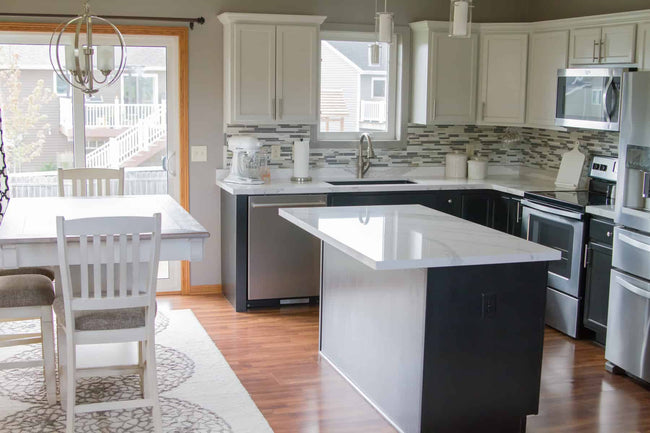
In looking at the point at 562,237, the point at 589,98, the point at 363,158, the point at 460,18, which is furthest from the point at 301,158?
the point at 460,18

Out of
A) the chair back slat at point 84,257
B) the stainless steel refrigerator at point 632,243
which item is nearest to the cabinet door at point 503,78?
the stainless steel refrigerator at point 632,243

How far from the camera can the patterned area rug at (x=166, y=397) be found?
12.0 ft

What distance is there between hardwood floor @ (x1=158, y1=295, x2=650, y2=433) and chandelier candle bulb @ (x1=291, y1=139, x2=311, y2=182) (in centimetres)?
102

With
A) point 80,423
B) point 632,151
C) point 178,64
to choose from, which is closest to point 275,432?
point 80,423

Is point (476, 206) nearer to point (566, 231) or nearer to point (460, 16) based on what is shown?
point (566, 231)

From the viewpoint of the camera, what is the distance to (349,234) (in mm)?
3725

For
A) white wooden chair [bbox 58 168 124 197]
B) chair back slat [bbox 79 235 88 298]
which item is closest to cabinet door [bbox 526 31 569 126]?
white wooden chair [bbox 58 168 124 197]

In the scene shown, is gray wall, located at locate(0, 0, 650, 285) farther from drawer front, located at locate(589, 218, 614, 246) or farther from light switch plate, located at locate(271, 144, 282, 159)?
drawer front, located at locate(589, 218, 614, 246)

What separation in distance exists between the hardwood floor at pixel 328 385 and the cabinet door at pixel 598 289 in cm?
15

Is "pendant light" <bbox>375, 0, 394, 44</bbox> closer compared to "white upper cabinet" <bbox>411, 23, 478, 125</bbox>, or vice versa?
"pendant light" <bbox>375, 0, 394, 44</bbox>

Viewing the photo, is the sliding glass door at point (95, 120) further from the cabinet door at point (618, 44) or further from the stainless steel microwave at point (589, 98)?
the cabinet door at point (618, 44)

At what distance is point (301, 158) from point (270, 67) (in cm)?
69

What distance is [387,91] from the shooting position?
6.31 meters

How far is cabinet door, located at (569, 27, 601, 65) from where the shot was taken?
525 cm
